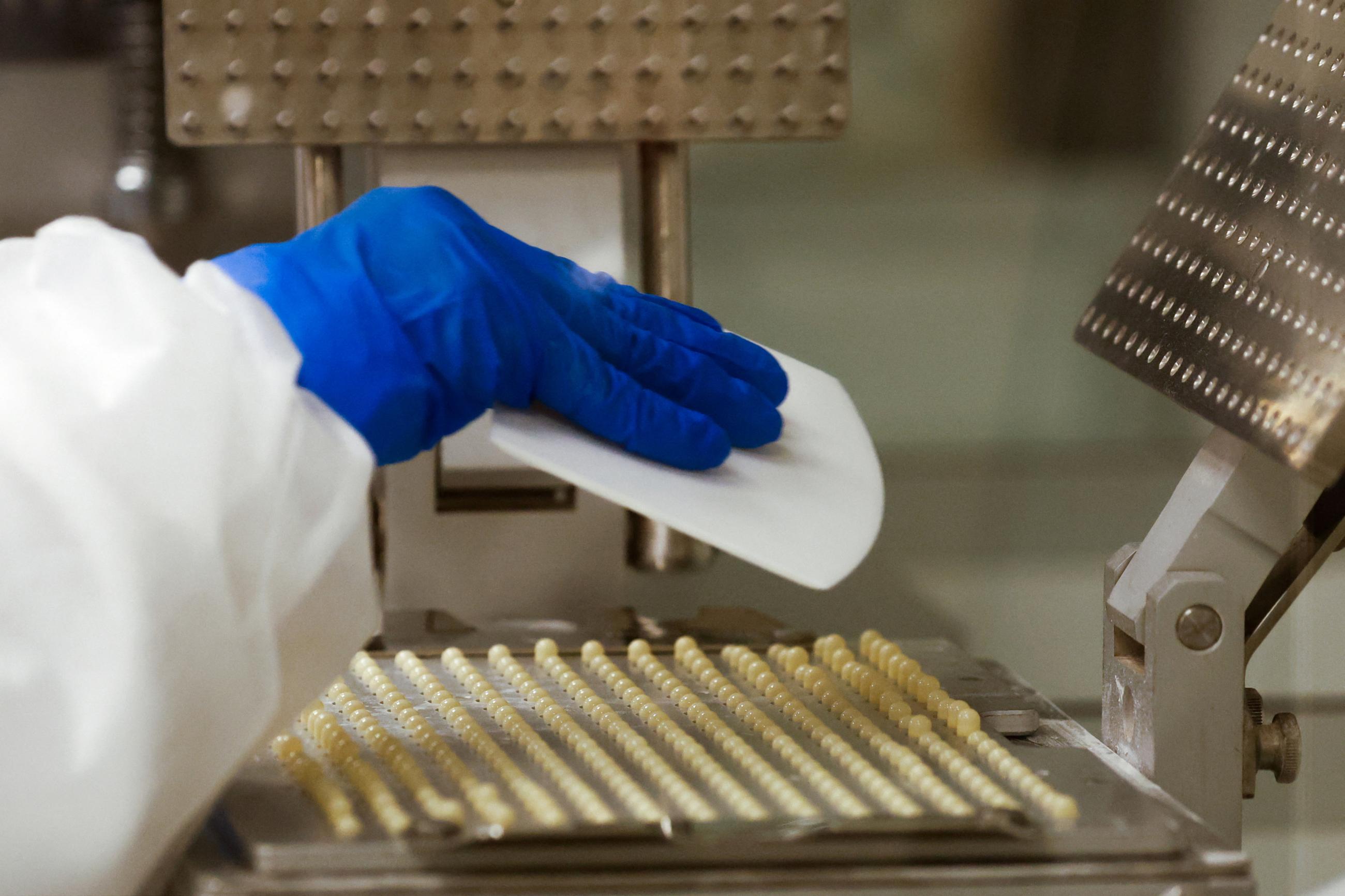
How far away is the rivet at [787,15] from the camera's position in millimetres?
1174

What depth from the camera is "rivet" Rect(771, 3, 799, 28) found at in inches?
46.2

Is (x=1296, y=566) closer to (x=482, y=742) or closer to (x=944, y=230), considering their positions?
(x=482, y=742)

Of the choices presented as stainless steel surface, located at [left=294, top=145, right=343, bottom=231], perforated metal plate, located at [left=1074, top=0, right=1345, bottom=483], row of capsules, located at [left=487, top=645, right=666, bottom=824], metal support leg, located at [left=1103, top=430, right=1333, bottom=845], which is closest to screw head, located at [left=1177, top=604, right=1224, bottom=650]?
metal support leg, located at [left=1103, top=430, right=1333, bottom=845]

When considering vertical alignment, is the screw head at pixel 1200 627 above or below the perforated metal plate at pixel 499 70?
below

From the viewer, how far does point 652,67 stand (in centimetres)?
118

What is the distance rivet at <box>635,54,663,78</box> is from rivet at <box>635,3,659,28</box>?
0.09ft

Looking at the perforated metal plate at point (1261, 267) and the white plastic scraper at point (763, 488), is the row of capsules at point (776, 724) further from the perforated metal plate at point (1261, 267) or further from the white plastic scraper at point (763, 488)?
the perforated metal plate at point (1261, 267)

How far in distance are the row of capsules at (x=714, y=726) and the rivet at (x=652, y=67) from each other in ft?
1.65

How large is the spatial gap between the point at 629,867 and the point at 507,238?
0.43 meters

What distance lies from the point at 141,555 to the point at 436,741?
0.73 ft

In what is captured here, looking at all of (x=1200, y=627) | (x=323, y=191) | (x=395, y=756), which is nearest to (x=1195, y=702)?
(x=1200, y=627)

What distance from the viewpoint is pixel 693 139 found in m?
1.20

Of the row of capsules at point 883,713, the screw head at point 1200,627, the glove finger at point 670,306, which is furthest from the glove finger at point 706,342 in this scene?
the screw head at point 1200,627

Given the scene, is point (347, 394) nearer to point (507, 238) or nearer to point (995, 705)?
point (507, 238)
